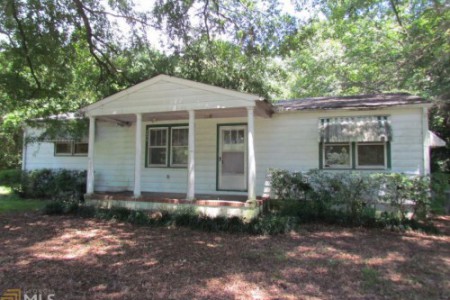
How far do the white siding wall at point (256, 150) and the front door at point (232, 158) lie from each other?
8.7 inches

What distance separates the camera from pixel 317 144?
935 centimetres

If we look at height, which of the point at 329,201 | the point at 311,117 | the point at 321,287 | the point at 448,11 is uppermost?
the point at 448,11

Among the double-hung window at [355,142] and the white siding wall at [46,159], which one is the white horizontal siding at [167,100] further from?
the white siding wall at [46,159]

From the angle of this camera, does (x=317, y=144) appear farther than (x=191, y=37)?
No

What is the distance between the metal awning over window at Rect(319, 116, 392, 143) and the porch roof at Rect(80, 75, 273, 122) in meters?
1.71

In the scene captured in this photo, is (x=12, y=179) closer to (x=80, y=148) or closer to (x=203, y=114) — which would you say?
(x=80, y=148)

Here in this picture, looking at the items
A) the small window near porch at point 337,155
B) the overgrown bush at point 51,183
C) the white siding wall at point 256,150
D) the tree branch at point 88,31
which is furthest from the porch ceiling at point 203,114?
the overgrown bush at point 51,183

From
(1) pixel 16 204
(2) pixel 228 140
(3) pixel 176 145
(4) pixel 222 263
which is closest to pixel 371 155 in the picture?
(2) pixel 228 140

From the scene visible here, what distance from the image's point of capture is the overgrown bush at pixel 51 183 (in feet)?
37.7

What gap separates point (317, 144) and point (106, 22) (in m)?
7.99

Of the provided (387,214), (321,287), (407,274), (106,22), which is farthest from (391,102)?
(106,22)

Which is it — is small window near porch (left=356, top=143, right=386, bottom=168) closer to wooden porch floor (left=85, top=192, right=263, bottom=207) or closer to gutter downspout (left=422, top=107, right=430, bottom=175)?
gutter downspout (left=422, top=107, right=430, bottom=175)

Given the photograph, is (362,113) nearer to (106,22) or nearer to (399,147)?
(399,147)

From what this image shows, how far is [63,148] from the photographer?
42.9 ft
